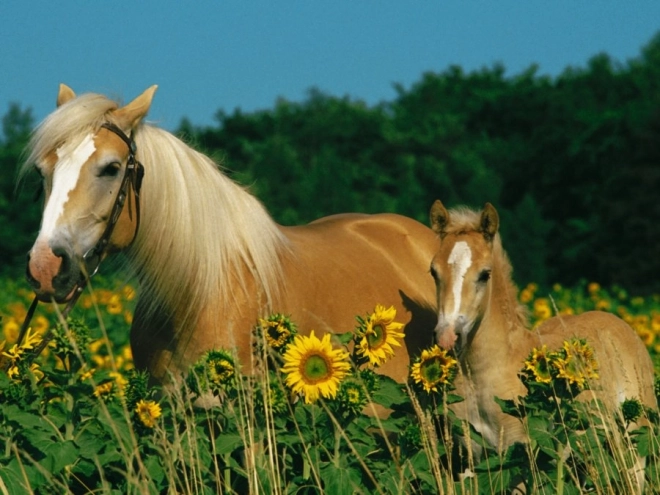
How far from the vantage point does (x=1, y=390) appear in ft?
15.3

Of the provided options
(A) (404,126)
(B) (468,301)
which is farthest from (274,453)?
(A) (404,126)

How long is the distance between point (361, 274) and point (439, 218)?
0.60 metres

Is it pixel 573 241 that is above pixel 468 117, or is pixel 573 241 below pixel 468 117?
below

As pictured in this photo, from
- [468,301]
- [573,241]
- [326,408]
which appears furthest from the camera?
[573,241]

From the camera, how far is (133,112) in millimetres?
5203

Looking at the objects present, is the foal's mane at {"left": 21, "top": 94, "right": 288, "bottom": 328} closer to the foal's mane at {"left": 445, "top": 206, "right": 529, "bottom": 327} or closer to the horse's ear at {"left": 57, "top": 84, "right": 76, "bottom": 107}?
the horse's ear at {"left": 57, "top": 84, "right": 76, "bottom": 107}

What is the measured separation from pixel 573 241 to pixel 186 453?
39.1 meters

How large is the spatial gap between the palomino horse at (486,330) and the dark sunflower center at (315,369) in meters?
1.25

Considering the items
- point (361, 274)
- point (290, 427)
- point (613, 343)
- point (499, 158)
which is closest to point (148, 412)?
point (290, 427)

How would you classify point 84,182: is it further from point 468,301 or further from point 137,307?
point 468,301

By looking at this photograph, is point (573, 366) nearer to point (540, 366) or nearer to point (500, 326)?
point (540, 366)

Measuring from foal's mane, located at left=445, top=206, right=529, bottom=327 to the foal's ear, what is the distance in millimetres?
35

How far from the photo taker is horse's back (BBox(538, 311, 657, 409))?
6570 millimetres

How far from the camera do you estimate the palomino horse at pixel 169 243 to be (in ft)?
15.9
